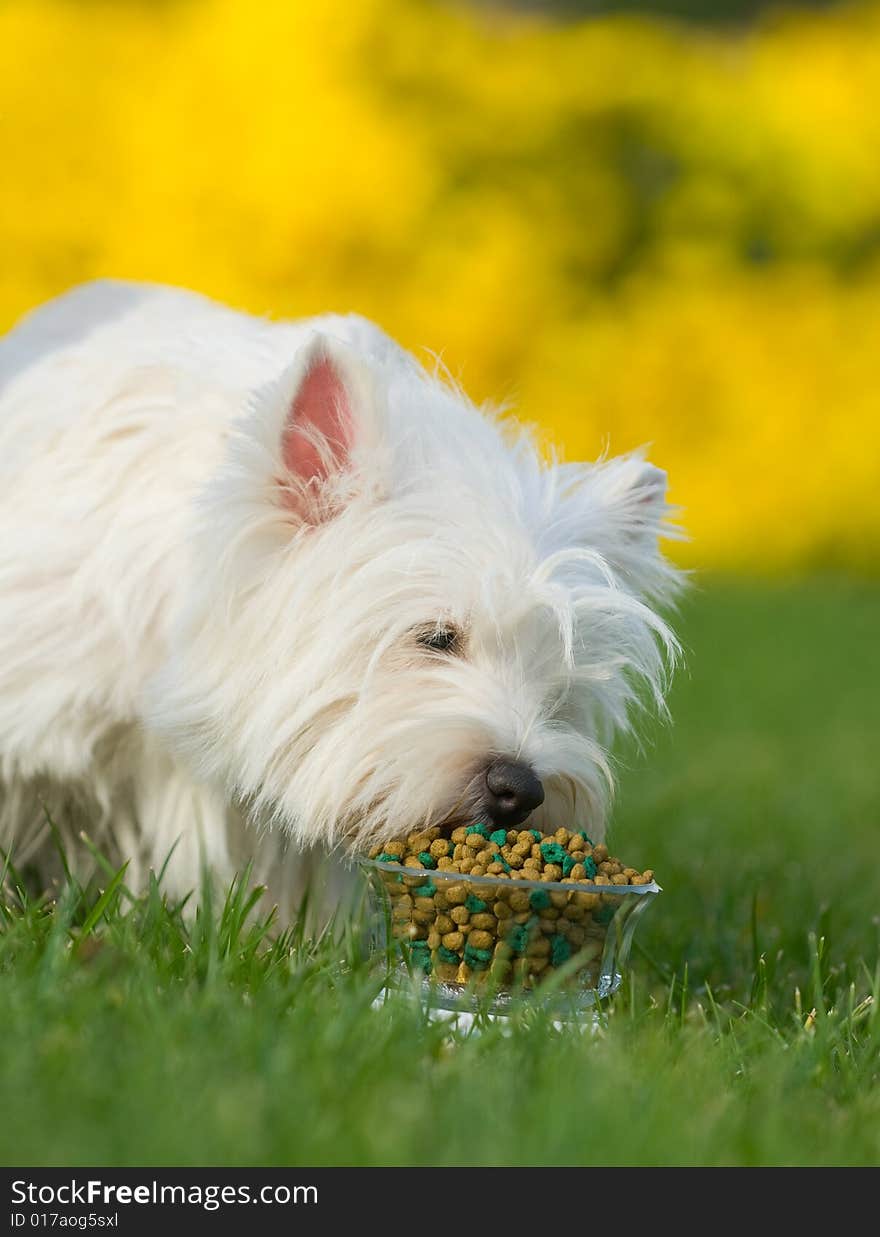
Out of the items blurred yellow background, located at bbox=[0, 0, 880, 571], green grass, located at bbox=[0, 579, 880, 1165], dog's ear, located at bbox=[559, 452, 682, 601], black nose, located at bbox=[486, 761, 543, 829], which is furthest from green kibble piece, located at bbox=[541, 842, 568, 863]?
blurred yellow background, located at bbox=[0, 0, 880, 571]

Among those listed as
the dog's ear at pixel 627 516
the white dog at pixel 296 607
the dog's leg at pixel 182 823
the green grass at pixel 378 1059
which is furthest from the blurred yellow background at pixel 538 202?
the green grass at pixel 378 1059

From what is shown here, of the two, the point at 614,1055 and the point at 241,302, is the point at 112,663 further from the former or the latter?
the point at 241,302


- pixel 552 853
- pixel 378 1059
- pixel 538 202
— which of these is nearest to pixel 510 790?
pixel 552 853

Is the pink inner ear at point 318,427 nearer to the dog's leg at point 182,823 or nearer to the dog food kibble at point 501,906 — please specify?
the dog's leg at point 182,823

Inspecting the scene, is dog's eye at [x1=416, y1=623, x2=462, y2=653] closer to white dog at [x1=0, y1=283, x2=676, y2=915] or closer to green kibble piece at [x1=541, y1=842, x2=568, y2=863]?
white dog at [x1=0, y1=283, x2=676, y2=915]

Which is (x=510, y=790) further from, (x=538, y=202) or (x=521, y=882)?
(x=538, y=202)

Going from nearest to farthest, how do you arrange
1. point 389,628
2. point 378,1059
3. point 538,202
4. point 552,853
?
1. point 378,1059
2. point 552,853
3. point 389,628
4. point 538,202

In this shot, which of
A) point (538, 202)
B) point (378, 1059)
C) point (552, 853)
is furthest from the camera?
point (538, 202)
